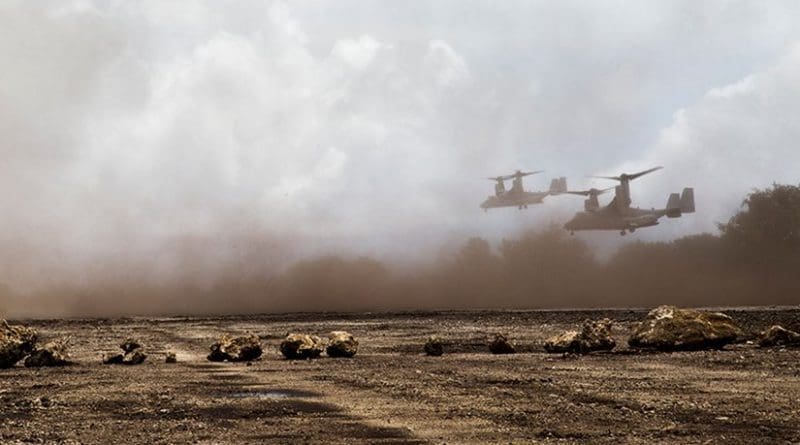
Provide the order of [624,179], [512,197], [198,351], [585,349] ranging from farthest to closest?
1. [512,197]
2. [624,179]
3. [198,351]
4. [585,349]

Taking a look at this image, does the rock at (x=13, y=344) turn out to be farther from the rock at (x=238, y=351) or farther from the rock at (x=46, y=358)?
the rock at (x=238, y=351)

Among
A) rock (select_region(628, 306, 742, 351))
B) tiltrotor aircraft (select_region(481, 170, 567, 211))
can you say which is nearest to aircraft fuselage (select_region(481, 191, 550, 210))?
tiltrotor aircraft (select_region(481, 170, 567, 211))

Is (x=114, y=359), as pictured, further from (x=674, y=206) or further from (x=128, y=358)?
(x=674, y=206)

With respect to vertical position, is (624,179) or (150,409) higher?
(624,179)

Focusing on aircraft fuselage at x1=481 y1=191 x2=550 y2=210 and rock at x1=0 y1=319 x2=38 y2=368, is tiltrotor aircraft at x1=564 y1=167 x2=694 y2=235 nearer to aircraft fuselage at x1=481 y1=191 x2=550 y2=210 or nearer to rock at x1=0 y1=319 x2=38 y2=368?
aircraft fuselage at x1=481 y1=191 x2=550 y2=210

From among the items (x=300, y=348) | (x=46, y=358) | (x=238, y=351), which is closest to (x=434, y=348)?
(x=300, y=348)

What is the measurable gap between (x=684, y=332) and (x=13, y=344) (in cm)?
2662

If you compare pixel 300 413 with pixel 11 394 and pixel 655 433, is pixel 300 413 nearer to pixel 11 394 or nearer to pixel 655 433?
pixel 655 433

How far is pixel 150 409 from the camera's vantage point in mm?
19688

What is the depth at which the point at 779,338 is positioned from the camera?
34.1 metres

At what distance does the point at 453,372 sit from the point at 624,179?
121641 mm

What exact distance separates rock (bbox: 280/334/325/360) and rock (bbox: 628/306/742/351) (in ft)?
43.5

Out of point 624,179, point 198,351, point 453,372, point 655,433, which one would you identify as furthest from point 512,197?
point 655,433

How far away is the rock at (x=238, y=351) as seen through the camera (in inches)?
1329
